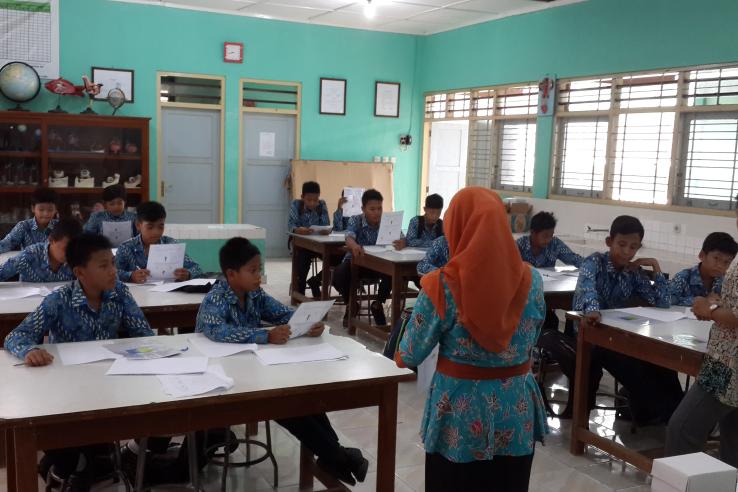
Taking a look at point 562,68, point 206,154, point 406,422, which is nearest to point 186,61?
point 206,154

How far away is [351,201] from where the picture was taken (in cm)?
769

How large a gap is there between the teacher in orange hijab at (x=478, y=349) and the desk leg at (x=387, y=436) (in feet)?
1.16

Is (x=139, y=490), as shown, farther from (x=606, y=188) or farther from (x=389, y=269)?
(x=606, y=188)

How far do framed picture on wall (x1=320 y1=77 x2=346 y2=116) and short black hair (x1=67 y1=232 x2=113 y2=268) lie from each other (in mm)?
6994

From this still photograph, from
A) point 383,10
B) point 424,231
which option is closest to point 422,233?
point 424,231

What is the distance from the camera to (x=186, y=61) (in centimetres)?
871

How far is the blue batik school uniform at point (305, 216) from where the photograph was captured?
23.3 ft

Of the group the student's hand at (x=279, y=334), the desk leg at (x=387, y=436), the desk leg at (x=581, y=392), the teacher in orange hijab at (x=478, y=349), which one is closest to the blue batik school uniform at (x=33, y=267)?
the student's hand at (x=279, y=334)

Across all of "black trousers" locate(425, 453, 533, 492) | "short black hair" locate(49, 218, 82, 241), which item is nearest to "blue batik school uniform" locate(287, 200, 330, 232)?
"short black hair" locate(49, 218, 82, 241)

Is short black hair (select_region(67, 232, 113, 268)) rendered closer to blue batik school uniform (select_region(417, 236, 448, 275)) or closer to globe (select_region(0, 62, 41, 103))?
blue batik school uniform (select_region(417, 236, 448, 275))

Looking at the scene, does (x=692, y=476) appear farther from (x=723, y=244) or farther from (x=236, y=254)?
(x=723, y=244)

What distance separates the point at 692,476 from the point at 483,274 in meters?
0.71

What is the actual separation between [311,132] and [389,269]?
4485mm

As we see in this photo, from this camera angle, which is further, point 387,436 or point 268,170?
point 268,170
